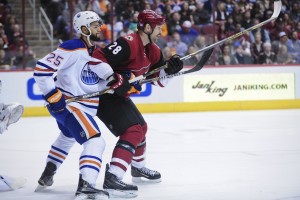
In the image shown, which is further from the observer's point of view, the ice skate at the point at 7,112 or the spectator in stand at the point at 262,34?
the spectator in stand at the point at 262,34

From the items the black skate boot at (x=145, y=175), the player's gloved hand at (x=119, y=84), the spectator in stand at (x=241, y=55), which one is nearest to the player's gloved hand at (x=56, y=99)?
the player's gloved hand at (x=119, y=84)

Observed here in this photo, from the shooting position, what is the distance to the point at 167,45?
9.65 meters

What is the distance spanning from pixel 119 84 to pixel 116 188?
2.04 feet

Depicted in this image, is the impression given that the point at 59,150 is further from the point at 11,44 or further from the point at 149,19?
the point at 11,44

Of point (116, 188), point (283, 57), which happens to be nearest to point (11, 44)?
point (283, 57)

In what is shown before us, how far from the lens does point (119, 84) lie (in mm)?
4094

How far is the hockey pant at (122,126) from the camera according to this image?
4062mm

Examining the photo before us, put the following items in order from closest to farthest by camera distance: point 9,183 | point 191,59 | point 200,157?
point 9,183 → point 200,157 → point 191,59

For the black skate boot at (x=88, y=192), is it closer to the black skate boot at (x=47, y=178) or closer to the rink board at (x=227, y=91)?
the black skate boot at (x=47, y=178)

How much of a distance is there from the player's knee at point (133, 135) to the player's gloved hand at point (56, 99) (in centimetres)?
45

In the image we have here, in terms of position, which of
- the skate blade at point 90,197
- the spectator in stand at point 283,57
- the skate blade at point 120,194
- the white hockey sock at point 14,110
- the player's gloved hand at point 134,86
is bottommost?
the spectator in stand at point 283,57

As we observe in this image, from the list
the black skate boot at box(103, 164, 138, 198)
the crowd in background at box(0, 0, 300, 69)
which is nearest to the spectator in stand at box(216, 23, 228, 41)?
the crowd in background at box(0, 0, 300, 69)

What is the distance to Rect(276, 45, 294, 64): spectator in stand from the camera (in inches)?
397

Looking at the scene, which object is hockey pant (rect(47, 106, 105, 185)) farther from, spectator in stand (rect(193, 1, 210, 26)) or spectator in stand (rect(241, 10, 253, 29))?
spectator in stand (rect(241, 10, 253, 29))
